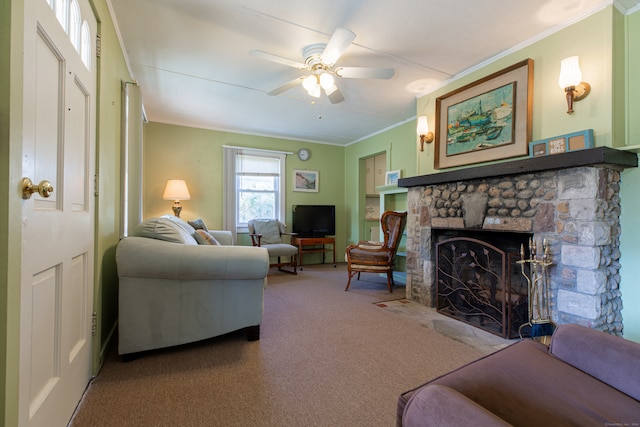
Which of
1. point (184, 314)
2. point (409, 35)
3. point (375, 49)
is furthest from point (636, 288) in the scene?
point (184, 314)

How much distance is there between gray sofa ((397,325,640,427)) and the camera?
0.64 metres

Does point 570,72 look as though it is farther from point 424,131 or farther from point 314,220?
point 314,220

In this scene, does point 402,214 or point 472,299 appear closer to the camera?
point 472,299

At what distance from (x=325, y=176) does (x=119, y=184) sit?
388 centimetres

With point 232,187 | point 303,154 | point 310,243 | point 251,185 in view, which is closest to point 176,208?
point 232,187

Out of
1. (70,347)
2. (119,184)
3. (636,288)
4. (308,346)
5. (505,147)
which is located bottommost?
(308,346)

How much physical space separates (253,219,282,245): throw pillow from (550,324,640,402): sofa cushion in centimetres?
407

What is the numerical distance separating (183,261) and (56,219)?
2.68 feet

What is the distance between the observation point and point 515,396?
2.68 feet

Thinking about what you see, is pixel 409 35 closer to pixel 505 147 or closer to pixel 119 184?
pixel 505 147

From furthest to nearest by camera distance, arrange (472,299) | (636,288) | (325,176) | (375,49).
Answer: (325,176) < (472,299) < (375,49) < (636,288)

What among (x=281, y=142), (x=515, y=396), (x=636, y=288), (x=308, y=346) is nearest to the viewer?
(x=515, y=396)

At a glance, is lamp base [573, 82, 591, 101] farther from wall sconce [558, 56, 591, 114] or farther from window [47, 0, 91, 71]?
window [47, 0, 91, 71]

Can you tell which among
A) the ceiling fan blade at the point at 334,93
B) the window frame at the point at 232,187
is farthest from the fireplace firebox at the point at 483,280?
the window frame at the point at 232,187
